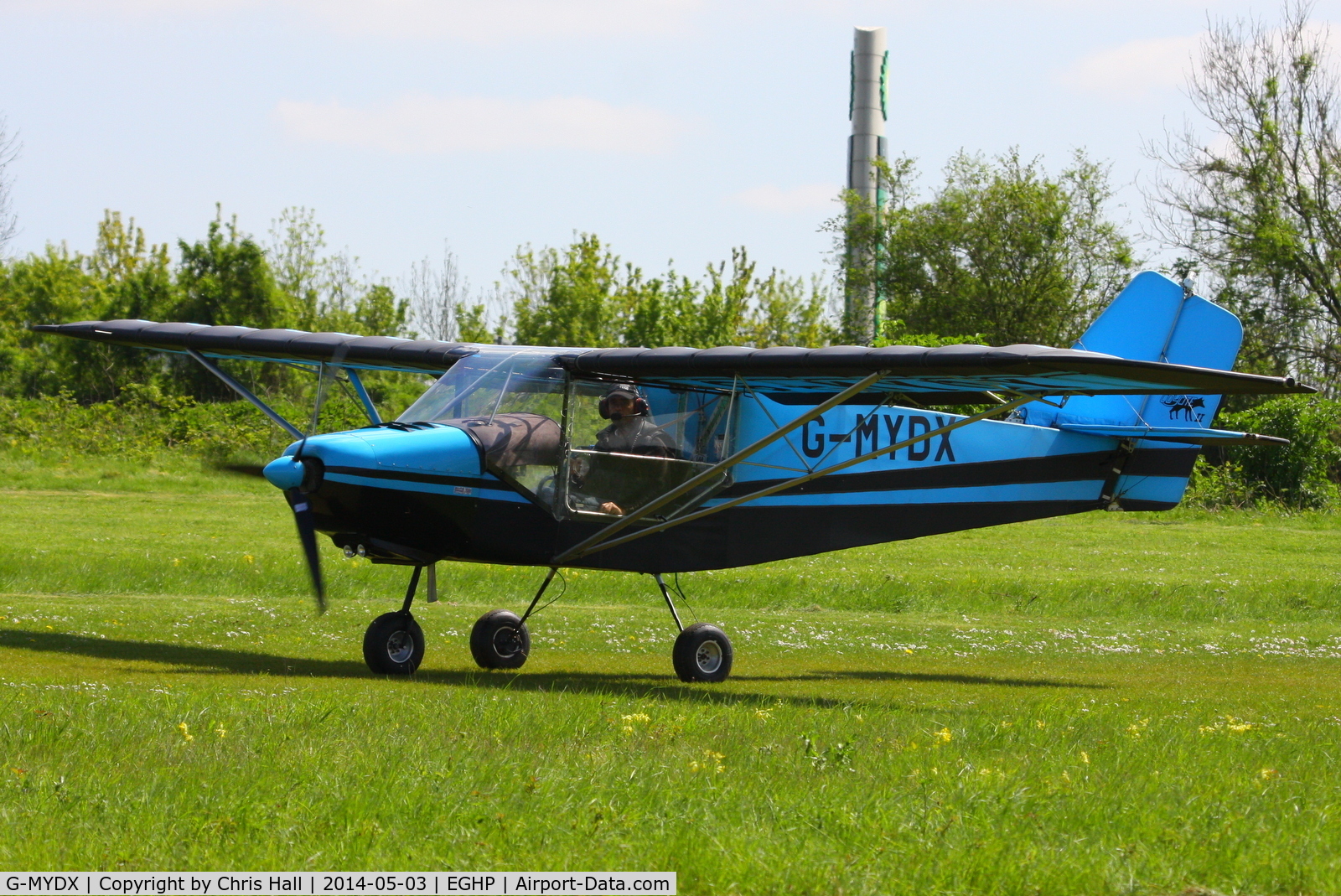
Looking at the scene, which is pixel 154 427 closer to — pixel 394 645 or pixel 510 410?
pixel 394 645

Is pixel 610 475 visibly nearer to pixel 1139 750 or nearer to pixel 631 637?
pixel 631 637

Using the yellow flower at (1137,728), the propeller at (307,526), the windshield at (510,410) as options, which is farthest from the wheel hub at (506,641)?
the yellow flower at (1137,728)

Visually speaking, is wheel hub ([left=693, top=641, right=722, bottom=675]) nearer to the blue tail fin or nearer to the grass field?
the grass field

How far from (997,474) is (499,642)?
5.71 m

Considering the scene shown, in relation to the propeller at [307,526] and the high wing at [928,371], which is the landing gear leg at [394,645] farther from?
the high wing at [928,371]

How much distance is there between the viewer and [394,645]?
1184 cm

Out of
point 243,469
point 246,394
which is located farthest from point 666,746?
point 246,394

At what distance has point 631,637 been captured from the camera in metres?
15.8

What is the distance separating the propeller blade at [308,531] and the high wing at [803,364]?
2610 mm

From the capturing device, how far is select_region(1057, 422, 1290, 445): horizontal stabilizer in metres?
13.6

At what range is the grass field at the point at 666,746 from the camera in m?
4.99

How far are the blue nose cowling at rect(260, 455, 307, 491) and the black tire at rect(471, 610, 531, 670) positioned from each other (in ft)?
9.10

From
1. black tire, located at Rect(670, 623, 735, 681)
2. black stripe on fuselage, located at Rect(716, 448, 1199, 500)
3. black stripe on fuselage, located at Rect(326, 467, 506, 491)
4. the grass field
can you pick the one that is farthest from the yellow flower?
black stripe on fuselage, located at Rect(326, 467, 506, 491)

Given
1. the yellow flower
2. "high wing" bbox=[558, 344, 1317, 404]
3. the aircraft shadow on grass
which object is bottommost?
the aircraft shadow on grass
